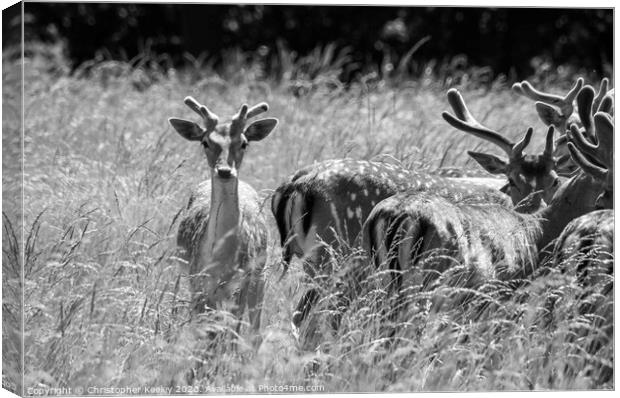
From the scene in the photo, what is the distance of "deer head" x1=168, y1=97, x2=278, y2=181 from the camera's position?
17.1ft

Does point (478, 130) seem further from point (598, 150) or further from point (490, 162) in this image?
point (598, 150)

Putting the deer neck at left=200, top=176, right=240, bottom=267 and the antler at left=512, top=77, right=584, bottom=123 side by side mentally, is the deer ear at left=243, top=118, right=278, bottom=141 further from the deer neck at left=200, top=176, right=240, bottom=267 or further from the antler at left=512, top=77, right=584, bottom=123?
the antler at left=512, top=77, right=584, bottom=123

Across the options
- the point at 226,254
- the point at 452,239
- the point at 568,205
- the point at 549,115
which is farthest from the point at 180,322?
the point at 549,115

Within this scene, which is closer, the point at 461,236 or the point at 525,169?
the point at 461,236

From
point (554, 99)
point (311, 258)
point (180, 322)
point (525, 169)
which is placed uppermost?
point (554, 99)

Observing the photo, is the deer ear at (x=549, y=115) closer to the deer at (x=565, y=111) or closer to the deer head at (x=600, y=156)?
the deer at (x=565, y=111)

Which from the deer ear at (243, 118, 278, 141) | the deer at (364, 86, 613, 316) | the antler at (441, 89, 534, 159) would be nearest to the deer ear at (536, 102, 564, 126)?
the antler at (441, 89, 534, 159)

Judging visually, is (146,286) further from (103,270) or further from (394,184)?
(394,184)

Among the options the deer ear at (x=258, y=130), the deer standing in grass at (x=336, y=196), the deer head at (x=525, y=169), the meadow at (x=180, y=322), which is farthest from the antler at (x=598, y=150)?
the deer ear at (x=258, y=130)

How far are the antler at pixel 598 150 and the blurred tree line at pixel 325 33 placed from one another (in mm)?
2234

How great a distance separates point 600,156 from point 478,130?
99cm

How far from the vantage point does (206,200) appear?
564 centimetres

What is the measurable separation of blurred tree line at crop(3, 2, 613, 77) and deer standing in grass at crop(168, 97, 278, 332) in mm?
2658

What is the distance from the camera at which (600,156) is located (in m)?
5.37
